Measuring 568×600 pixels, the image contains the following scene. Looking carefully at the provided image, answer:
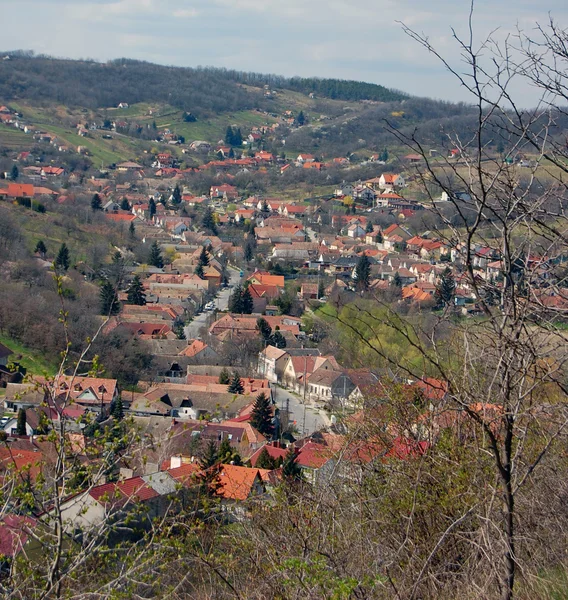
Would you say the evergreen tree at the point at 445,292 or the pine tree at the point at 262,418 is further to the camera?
the pine tree at the point at 262,418

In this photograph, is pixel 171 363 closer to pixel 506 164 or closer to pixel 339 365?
pixel 339 365

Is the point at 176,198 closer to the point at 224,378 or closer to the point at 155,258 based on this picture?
the point at 155,258

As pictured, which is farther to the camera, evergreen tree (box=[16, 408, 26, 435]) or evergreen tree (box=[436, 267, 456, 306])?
evergreen tree (box=[16, 408, 26, 435])

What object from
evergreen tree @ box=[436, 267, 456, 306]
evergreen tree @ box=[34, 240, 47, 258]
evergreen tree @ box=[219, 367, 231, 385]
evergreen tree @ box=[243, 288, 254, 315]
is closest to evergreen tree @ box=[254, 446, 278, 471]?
evergreen tree @ box=[436, 267, 456, 306]

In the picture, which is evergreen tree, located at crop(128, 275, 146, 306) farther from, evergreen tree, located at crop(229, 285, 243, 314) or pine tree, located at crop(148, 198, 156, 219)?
pine tree, located at crop(148, 198, 156, 219)

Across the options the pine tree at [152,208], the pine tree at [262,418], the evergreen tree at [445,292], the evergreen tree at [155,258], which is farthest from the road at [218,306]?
the evergreen tree at [445,292]

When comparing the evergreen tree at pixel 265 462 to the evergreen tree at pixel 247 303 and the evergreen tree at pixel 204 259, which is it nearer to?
the evergreen tree at pixel 247 303

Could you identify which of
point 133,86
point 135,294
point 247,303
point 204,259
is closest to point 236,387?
point 247,303
